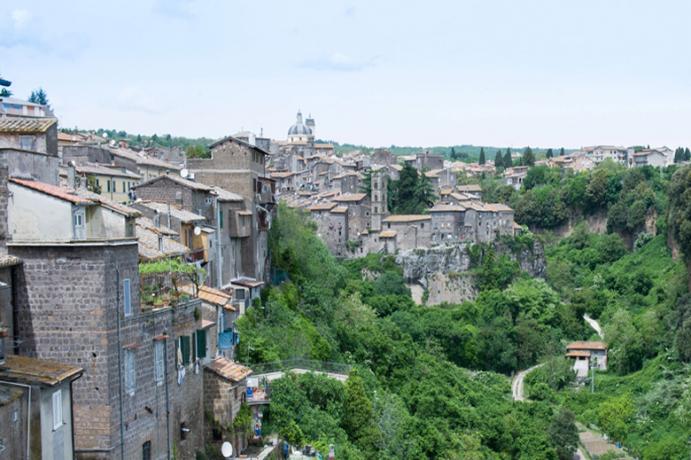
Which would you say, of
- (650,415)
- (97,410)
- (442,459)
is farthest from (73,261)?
(650,415)

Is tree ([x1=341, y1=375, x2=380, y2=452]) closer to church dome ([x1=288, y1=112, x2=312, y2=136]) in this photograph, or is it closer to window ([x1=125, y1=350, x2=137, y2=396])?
window ([x1=125, y1=350, x2=137, y2=396])

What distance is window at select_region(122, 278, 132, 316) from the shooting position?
1823 cm

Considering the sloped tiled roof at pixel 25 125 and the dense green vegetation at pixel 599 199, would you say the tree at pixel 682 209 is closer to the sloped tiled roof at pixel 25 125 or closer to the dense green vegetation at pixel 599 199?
the dense green vegetation at pixel 599 199

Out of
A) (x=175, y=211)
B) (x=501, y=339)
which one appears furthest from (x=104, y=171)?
(x=501, y=339)

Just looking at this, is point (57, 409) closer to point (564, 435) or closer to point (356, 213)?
point (564, 435)

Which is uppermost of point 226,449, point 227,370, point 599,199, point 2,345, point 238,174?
point 238,174

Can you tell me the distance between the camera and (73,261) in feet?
57.3

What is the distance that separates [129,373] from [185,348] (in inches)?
125

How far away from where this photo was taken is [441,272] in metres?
83.4

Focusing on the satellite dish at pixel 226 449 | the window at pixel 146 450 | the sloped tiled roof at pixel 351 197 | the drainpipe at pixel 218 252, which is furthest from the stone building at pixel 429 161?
the window at pixel 146 450

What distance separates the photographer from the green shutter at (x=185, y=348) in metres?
21.3

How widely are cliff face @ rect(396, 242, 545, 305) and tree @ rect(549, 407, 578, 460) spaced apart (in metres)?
31.1

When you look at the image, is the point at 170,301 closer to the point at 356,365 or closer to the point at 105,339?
the point at 105,339

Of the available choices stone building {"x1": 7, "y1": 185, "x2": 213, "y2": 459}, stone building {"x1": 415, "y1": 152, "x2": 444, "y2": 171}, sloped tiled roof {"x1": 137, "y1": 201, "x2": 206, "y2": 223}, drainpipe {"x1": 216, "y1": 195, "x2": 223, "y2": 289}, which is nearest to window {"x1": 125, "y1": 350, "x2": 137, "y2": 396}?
stone building {"x1": 7, "y1": 185, "x2": 213, "y2": 459}
